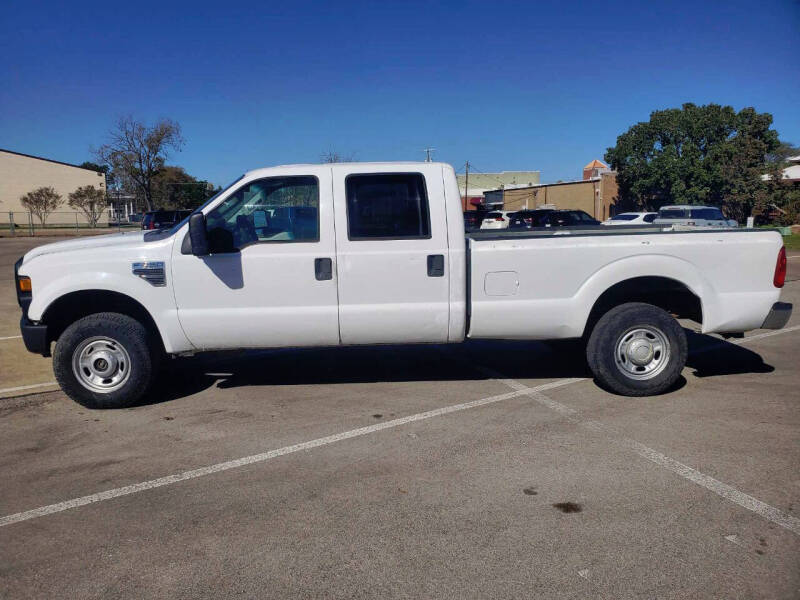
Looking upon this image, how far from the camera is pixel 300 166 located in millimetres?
5656

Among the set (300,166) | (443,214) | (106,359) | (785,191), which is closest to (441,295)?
(443,214)

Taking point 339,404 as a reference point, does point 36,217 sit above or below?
above

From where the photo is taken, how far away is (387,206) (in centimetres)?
561

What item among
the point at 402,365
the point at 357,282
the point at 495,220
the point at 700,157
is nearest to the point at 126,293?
the point at 357,282

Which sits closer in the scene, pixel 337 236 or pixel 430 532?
pixel 430 532

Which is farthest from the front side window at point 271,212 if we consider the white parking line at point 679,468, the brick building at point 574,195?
the brick building at point 574,195

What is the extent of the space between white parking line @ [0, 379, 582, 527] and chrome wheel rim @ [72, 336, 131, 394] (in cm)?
171

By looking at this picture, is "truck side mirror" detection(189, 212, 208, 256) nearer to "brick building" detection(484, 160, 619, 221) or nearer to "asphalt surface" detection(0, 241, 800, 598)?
"asphalt surface" detection(0, 241, 800, 598)

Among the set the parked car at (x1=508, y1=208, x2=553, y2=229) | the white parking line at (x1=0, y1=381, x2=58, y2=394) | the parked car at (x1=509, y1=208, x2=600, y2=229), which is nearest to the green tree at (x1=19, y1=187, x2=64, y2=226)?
the parked car at (x1=508, y1=208, x2=553, y2=229)

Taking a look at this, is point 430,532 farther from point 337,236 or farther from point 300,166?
point 300,166

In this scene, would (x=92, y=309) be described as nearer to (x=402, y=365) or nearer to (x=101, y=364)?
(x=101, y=364)

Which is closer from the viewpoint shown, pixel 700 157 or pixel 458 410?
pixel 458 410

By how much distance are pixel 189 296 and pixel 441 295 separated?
217 cm

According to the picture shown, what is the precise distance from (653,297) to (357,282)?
2927mm
